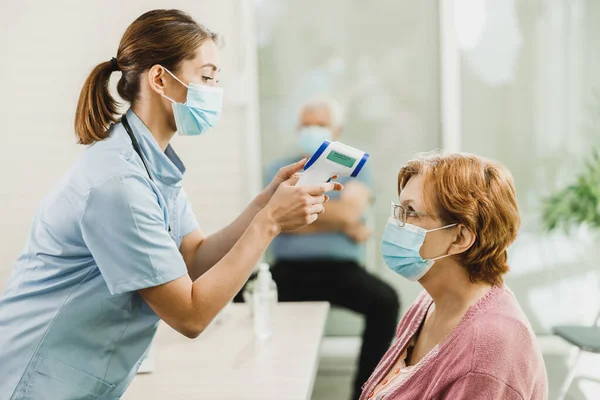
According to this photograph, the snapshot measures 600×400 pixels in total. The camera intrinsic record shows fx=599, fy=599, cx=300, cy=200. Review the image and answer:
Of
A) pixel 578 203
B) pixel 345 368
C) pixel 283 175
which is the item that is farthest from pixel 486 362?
pixel 345 368

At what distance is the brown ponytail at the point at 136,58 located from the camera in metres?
1.29

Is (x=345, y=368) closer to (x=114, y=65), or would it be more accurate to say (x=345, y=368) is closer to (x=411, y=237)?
(x=411, y=237)

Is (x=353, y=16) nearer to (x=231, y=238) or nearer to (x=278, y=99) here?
(x=278, y=99)

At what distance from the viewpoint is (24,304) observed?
48.9 inches

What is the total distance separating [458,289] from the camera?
1.34m

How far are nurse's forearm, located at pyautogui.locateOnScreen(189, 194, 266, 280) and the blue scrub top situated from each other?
0.30m

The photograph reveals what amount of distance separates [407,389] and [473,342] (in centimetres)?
20

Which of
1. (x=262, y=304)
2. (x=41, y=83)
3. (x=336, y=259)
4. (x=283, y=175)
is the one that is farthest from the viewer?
(x=336, y=259)

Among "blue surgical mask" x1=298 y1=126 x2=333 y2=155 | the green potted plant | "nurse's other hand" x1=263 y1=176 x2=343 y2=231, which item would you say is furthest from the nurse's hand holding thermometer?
the green potted plant

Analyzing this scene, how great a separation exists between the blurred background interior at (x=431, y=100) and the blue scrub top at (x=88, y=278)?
163 centimetres

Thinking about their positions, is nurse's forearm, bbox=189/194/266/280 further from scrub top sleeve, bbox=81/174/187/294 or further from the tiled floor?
the tiled floor

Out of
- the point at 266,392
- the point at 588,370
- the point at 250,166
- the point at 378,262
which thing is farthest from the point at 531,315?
the point at 266,392

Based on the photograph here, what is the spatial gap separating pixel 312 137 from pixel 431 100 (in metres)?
0.67

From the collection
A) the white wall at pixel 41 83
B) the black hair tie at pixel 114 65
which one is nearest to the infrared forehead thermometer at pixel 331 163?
the black hair tie at pixel 114 65
